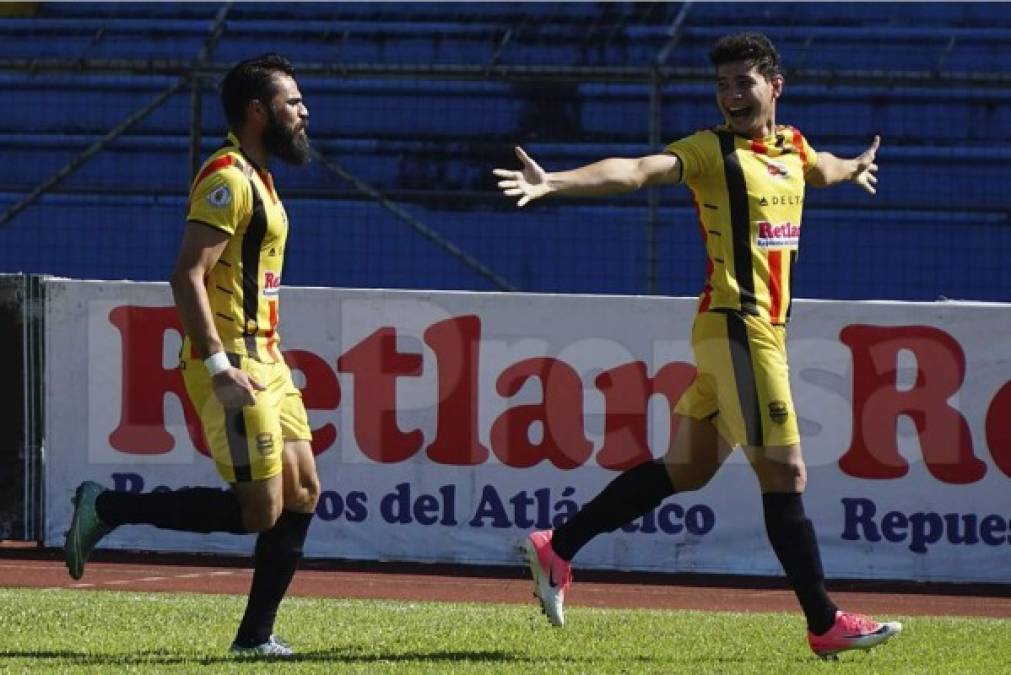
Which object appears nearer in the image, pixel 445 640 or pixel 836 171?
pixel 445 640

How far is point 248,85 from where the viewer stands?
665 centimetres

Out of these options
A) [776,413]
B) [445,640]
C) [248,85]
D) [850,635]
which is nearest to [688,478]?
[776,413]

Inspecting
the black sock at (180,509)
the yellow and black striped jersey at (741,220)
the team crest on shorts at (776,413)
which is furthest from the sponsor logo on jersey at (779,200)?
the black sock at (180,509)

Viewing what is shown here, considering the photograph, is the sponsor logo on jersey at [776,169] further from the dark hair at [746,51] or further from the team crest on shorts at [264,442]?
the team crest on shorts at [264,442]

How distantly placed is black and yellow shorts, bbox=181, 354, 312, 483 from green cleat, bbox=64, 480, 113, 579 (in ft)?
2.15

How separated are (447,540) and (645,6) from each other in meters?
9.42

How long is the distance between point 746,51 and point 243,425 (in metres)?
2.08

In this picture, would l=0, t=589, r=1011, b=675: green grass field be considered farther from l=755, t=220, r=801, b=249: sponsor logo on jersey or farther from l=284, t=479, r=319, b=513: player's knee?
l=755, t=220, r=801, b=249: sponsor logo on jersey

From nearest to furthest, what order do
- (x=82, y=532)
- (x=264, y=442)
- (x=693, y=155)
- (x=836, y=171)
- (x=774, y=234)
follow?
(x=264, y=442), (x=693, y=155), (x=774, y=234), (x=82, y=532), (x=836, y=171)

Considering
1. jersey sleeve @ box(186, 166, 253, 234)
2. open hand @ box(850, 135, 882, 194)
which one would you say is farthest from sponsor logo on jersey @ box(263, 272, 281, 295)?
open hand @ box(850, 135, 882, 194)

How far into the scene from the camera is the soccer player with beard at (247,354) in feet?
20.7

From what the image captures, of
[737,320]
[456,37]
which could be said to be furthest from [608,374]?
[456,37]

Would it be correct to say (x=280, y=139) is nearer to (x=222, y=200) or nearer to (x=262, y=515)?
(x=222, y=200)

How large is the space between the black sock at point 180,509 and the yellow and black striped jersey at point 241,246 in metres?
0.56
